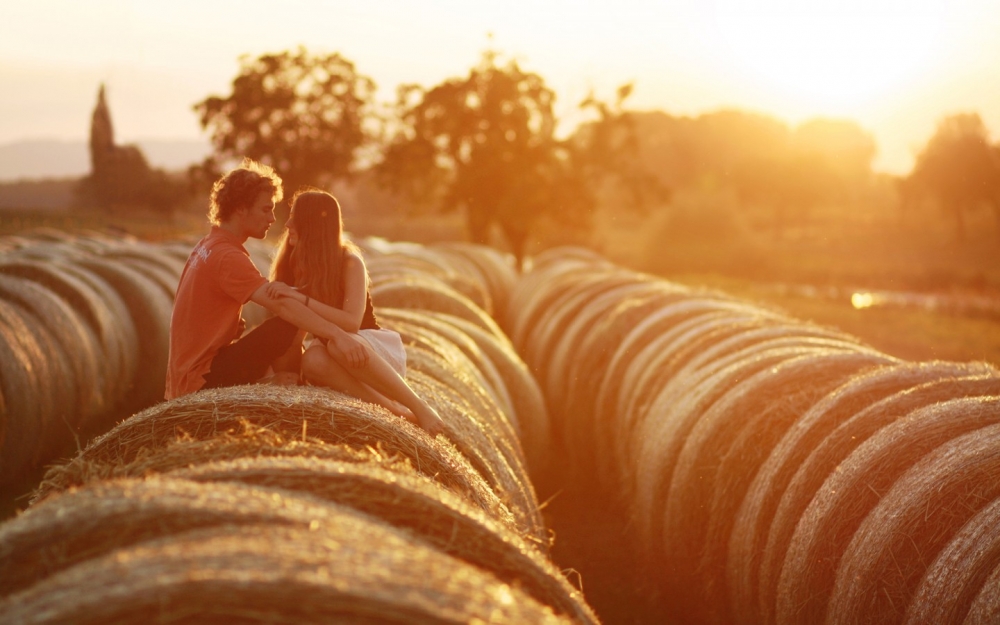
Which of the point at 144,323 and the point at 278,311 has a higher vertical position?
the point at 278,311

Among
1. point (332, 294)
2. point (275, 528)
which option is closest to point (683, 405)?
point (332, 294)

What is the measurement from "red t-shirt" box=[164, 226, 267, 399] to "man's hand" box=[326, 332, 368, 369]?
0.66 meters

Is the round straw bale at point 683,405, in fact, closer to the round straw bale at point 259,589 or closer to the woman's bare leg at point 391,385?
the woman's bare leg at point 391,385

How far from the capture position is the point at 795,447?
5.36 m

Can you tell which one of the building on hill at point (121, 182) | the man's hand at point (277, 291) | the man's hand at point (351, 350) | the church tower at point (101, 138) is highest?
the church tower at point (101, 138)

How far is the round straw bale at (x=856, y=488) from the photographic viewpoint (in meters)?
4.56

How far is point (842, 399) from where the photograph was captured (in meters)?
5.36

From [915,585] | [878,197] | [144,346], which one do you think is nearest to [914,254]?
[144,346]

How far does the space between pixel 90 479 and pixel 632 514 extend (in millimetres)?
5516

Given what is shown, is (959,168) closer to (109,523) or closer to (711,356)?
(711,356)

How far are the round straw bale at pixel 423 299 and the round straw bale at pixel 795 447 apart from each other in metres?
5.14

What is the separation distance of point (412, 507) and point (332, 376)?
2.08 meters

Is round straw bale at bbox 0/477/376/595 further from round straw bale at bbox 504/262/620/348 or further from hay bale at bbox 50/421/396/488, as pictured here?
round straw bale at bbox 504/262/620/348

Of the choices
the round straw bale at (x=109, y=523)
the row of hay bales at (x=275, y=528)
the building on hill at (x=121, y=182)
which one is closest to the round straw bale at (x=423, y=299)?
the row of hay bales at (x=275, y=528)
